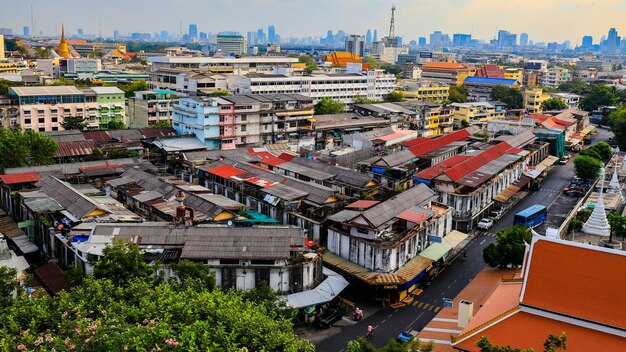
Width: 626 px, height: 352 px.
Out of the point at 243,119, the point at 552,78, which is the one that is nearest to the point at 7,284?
the point at 243,119

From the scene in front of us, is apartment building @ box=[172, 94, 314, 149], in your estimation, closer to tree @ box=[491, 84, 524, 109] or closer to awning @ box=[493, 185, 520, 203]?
awning @ box=[493, 185, 520, 203]

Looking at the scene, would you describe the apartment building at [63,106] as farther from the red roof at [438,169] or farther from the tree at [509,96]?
the tree at [509,96]

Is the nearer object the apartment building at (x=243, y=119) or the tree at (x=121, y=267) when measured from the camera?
the tree at (x=121, y=267)

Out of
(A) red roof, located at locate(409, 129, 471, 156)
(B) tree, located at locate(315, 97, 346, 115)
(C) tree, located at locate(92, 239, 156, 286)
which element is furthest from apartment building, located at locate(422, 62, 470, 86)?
(C) tree, located at locate(92, 239, 156, 286)

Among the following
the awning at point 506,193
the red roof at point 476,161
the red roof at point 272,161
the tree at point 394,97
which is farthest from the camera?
the tree at point 394,97

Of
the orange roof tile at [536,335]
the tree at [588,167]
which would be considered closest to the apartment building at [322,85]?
the tree at [588,167]

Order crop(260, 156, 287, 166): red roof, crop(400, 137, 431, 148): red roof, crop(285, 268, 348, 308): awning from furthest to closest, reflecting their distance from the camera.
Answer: crop(400, 137, 431, 148): red roof → crop(260, 156, 287, 166): red roof → crop(285, 268, 348, 308): awning

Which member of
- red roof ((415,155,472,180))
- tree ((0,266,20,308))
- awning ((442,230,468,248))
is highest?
red roof ((415,155,472,180))
